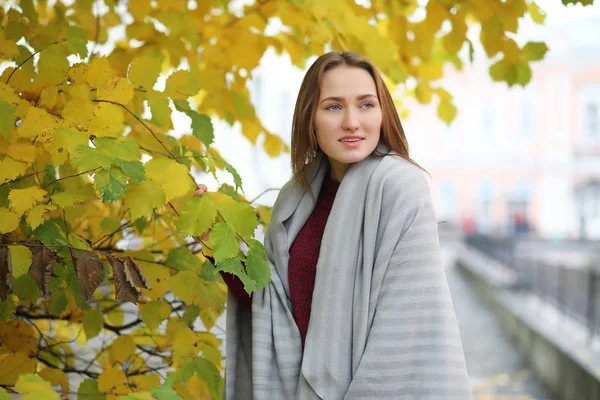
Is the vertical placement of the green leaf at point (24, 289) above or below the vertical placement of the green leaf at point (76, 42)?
below

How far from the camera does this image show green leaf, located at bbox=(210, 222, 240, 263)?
5.96 ft

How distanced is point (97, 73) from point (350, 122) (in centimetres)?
63

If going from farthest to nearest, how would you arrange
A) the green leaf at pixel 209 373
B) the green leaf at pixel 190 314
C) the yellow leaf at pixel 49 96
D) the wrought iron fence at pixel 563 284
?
the wrought iron fence at pixel 563 284 < the green leaf at pixel 190 314 < the green leaf at pixel 209 373 < the yellow leaf at pixel 49 96

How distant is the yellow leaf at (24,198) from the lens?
6.11 ft

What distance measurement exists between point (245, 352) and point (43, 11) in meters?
2.23

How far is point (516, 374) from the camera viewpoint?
22.7 feet

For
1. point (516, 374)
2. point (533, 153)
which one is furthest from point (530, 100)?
point (516, 374)

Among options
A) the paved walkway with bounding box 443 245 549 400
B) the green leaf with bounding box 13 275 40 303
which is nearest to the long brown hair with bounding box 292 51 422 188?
the green leaf with bounding box 13 275 40 303

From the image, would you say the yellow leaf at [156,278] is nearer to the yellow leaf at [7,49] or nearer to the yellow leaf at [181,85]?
the yellow leaf at [181,85]

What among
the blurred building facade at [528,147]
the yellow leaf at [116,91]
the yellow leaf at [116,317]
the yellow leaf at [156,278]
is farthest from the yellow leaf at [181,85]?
the blurred building facade at [528,147]

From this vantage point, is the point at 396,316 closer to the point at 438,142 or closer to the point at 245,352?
the point at 245,352

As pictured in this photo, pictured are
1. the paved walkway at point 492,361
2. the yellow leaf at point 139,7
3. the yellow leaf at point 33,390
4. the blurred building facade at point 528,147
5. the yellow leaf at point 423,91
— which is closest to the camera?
the yellow leaf at point 33,390

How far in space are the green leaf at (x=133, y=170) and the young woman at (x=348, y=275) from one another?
0.66 ft

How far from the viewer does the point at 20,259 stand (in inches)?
73.0
